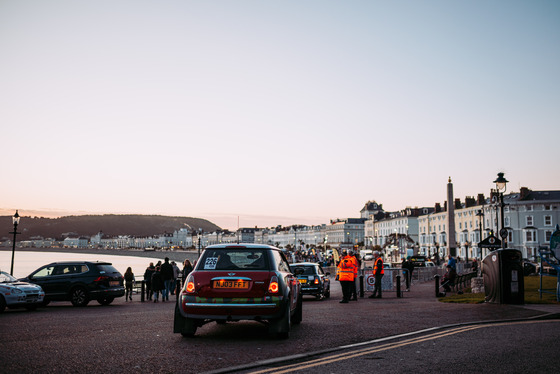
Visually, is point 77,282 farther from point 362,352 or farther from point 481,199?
point 481,199

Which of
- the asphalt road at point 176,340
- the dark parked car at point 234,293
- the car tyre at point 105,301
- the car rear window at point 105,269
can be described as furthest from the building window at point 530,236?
the dark parked car at point 234,293

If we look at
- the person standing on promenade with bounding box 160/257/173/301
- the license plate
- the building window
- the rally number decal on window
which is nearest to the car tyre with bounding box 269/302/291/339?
the license plate

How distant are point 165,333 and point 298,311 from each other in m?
3.12

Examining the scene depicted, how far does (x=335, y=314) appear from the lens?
1491cm

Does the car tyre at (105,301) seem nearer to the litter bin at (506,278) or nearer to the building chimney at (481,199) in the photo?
the litter bin at (506,278)

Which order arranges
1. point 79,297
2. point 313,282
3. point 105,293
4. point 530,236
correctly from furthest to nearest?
point 530,236 → point 313,282 → point 105,293 → point 79,297

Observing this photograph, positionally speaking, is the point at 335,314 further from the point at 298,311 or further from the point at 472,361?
the point at 472,361

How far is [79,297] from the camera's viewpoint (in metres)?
20.3

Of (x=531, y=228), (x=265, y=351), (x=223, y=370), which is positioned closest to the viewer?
(x=223, y=370)

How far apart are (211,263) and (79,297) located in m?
12.4

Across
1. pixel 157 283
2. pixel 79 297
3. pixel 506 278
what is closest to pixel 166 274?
pixel 157 283

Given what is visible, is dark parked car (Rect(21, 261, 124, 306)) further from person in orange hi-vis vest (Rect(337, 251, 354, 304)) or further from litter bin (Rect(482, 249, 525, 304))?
litter bin (Rect(482, 249, 525, 304))

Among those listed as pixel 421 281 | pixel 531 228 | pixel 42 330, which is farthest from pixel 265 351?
pixel 531 228

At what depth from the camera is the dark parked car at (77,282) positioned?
2027 centimetres
